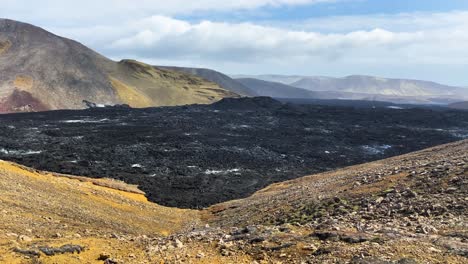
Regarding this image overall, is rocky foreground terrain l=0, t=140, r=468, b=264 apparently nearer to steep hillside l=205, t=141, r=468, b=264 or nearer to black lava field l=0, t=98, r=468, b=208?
steep hillside l=205, t=141, r=468, b=264

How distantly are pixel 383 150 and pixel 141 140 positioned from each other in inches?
1542

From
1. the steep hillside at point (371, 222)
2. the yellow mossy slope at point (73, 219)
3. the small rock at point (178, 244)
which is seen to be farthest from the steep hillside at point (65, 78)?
the small rock at point (178, 244)

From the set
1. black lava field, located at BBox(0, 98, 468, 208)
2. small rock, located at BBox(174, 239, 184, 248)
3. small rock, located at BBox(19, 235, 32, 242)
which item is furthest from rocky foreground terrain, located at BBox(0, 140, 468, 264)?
black lava field, located at BBox(0, 98, 468, 208)

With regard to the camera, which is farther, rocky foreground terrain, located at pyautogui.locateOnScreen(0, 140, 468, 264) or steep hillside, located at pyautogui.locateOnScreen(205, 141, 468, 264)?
rocky foreground terrain, located at pyautogui.locateOnScreen(0, 140, 468, 264)

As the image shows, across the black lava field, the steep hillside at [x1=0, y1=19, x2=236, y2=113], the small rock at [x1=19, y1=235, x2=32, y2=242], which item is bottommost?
the black lava field

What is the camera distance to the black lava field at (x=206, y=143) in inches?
1964

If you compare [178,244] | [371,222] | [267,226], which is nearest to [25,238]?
[178,244]

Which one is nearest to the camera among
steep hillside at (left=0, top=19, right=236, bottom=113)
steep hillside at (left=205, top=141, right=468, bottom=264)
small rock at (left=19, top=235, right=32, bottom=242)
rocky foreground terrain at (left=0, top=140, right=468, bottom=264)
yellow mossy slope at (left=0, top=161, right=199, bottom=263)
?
steep hillside at (left=205, top=141, right=468, bottom=264)

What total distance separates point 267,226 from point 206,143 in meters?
53.3

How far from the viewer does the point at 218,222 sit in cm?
2802

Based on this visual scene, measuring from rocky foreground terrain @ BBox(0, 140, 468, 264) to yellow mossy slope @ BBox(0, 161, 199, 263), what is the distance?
0.05m

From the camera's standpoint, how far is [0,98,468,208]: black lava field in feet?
164

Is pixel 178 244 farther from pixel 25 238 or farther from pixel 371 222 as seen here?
pixel 371 222

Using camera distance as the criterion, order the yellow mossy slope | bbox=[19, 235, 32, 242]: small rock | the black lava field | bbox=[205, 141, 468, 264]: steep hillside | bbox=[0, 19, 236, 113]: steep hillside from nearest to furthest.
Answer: bbox=[205, 141, 468, 264]: steep hillside
the yellow mossy slope
bbox=[19, 235, 32, 242]: small rock
the black lava field
bbox=[0, 19, 236, 113]: steep hillside
